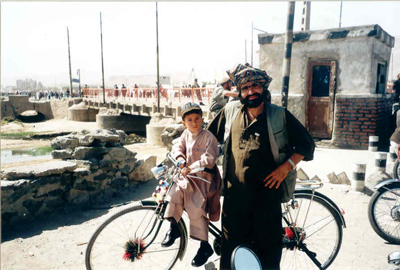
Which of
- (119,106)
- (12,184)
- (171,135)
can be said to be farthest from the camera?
(119,106)

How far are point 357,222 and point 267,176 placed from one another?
2.49m

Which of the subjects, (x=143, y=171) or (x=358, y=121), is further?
(x=358, y=121)

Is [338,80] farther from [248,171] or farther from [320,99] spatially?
[248,171]

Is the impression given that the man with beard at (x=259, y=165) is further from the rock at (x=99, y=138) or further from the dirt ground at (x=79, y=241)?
the rock at (x=99, y=138)

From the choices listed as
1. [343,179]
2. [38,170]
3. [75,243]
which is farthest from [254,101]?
[343,179]

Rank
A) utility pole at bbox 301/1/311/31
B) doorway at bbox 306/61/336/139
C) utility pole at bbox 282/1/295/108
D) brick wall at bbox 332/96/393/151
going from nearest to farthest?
utility pole at bbox 282/1/295/108 < brick wall at bbox 332/96/393/151 < doorway at bbox 306/61/336/139 < utility pole at bbox 301/1/311/31

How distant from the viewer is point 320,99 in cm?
866

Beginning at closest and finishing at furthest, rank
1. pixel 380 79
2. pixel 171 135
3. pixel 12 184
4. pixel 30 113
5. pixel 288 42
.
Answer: pixel 12 184, pixel 288 42, pixel 380 79, pixel 171 135, pixel 30 113

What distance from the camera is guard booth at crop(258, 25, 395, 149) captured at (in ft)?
26.1

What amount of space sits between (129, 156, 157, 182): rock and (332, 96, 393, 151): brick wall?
5372 mm

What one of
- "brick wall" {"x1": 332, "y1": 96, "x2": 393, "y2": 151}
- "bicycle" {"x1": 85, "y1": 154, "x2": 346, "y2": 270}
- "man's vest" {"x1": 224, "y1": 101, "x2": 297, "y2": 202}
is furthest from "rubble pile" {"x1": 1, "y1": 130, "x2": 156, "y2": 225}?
"brick wall" {"x1": 332, "y1": 96, "x2": 393, "y2": 151}

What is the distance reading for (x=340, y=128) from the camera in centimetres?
834

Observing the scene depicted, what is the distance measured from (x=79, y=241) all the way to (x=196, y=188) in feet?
6.87

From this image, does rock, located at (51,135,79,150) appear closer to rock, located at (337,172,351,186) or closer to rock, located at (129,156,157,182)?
rock, located at (129,156,157,182)
